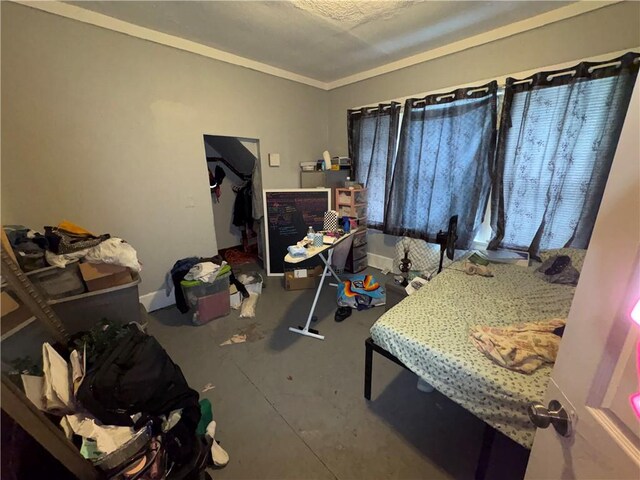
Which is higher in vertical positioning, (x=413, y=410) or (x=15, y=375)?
(x=15, y=375)

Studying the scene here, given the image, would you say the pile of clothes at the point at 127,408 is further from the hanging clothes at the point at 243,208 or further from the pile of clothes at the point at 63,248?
the hanging clothes at the point at 243,208

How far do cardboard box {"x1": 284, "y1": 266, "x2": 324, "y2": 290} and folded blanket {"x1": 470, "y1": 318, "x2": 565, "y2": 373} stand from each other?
6.80ft

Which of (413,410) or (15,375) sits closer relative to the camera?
(15,375)

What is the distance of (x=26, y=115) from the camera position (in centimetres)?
185

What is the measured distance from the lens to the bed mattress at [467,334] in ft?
3.47

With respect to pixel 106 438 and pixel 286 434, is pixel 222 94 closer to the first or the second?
pixel 106 438

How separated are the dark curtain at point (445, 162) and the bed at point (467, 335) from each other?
858mm

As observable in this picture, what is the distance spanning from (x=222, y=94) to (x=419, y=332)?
3031mm

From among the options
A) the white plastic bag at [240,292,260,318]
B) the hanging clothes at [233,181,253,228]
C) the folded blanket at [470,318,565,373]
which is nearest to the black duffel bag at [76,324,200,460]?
the white plastic bag at [240,292,260,318]

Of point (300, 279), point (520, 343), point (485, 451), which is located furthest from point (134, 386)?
point (300, 279)

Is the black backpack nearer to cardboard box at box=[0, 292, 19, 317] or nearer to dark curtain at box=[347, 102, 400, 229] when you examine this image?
cardboard box at box=[0, 292, 19, 317]

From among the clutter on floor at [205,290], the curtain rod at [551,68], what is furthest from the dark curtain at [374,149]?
the clutter on floor at [205,290]

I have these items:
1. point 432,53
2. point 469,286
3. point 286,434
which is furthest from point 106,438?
point 432,53

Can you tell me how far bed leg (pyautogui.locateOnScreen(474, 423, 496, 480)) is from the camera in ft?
3.73
